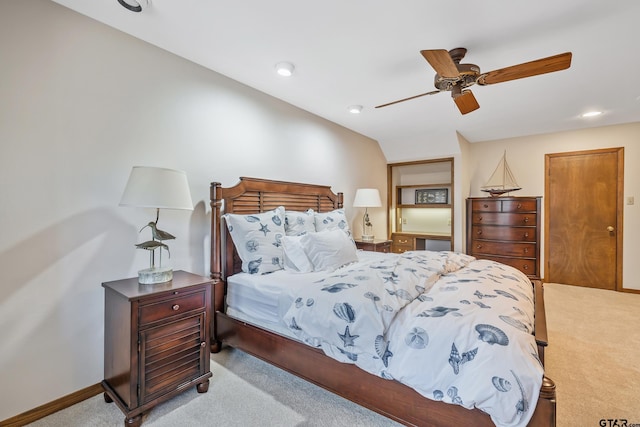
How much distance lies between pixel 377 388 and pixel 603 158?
5.17m

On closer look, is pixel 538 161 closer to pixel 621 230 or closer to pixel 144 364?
pixel 621 230

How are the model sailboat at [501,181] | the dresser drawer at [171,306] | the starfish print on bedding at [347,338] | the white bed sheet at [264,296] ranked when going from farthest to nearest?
the model sailboat at [501,181], the white bed sheet at [264,296], the dresser drawer at [171,306], the starfish print on bedding at [347,338]

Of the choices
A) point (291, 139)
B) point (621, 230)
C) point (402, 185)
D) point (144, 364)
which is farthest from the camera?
point (402, 185)

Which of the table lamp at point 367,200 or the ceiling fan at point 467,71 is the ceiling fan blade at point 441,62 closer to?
the ceiling fan at point 467,71

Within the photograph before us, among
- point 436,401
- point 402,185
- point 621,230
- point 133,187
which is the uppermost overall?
point 402,185

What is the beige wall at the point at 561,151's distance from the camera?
13.8ft

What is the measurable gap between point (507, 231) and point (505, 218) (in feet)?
0.67

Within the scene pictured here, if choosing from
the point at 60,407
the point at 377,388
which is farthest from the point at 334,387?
the point at 60,407

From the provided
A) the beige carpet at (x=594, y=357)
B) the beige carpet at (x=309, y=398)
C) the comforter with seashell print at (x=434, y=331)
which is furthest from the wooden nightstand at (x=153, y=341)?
the beige carpet at (x=594, y=357)

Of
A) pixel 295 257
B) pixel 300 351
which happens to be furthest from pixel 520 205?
pixel 300 351

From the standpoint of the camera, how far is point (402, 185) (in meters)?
5.77

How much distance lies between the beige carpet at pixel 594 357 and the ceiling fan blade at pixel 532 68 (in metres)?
2.16

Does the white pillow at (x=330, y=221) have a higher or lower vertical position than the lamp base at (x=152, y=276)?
higher

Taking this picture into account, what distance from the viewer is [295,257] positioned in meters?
2.52
